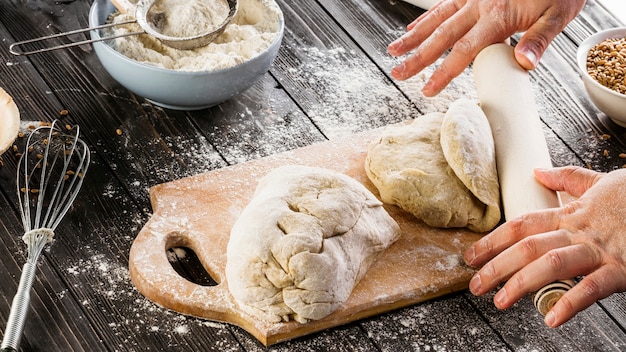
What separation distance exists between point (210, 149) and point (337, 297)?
24.6 inches

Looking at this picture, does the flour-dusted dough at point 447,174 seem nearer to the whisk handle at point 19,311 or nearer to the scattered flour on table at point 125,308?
the scattered flour on table at point 125,308

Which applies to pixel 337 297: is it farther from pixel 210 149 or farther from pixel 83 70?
pixel 83 70

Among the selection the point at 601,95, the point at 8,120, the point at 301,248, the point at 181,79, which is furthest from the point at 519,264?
the point at 8,120

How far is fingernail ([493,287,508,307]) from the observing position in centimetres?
156

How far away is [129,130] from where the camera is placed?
6.61 ft

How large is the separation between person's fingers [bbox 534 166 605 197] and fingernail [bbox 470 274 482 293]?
0.93 feet

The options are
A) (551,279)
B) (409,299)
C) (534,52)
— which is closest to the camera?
(551,279)

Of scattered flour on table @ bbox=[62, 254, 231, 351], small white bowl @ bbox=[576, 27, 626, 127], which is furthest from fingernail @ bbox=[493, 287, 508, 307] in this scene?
small white bowl @ bbox=[576, 27, 626, 127]

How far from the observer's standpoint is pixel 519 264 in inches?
61.5

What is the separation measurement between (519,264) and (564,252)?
90 millimetres

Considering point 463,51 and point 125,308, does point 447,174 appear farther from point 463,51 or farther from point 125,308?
point 125,308

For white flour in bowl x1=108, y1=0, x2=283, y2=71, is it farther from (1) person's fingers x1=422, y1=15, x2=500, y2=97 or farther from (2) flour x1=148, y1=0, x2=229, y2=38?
(1) person's fingers x1=422, y1=15, x2=500, y2=97

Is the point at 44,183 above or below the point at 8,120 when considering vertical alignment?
below

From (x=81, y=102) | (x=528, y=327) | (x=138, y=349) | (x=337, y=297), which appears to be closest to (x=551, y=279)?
(x=528, y=327)
